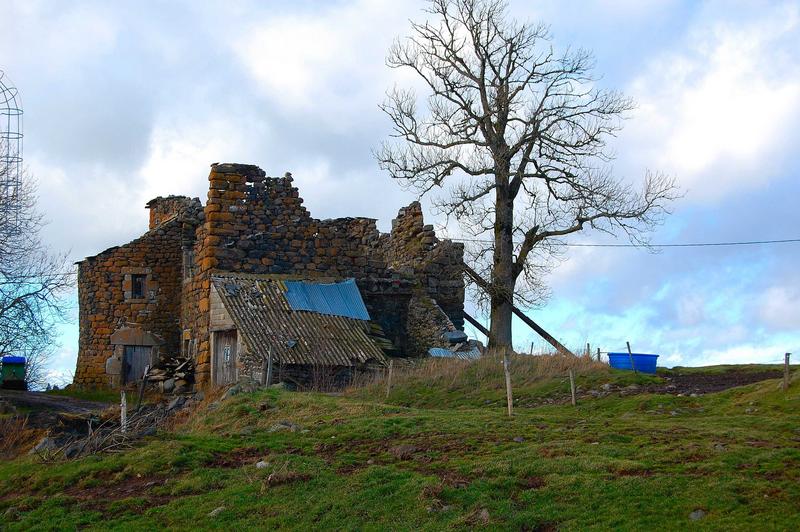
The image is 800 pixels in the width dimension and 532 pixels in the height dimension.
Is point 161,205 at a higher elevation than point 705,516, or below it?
higher

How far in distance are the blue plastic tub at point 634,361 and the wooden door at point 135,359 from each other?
15.4 meters

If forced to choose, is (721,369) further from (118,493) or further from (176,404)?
(118,493)

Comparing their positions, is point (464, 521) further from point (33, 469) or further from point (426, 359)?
point (426, 359)

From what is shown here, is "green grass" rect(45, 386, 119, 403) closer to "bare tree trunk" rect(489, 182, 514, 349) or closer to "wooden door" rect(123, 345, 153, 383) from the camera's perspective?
"wooden door" rect(123, 345, 153, 383)

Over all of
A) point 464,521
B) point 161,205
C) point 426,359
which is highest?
point 161,205

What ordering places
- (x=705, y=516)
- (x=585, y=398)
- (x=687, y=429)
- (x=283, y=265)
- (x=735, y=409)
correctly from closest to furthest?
(x=705, y=516)
(x=687, y=429)
(x=735, y=409)
(x=585, y=398)
(x=283, y=265)

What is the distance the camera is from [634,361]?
26625mm

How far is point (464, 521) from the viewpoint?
13078 millimetres

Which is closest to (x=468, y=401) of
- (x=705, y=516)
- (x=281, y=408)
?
(x=281, y=408)

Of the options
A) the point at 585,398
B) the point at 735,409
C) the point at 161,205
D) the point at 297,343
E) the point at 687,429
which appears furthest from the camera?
the point at 161,205

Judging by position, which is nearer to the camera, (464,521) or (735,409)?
(464,521)

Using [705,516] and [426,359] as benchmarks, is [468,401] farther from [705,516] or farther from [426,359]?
[705,516]

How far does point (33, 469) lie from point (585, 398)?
11.4m

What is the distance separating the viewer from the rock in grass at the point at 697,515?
12.5m
